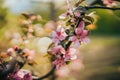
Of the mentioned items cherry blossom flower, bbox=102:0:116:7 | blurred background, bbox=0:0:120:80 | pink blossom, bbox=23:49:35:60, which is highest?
cherry blossom flower, bbox=102:0:116:7

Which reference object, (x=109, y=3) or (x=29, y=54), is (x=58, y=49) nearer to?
(x=29, y=54)

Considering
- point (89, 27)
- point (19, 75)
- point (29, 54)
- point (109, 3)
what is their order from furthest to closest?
point (89, 27) → point (109, 3) → point (29, 54) → point (19, 75)

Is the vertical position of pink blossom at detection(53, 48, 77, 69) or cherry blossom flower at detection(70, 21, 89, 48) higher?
cherry blossom flower at detection(70, 21, 89, 48)

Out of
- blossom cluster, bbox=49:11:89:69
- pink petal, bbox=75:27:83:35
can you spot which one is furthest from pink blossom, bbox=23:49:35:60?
pink petal, bbox=75:27:83:35

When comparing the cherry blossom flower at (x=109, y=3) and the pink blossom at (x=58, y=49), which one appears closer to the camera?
the pink blossom at (x=58, y=49)

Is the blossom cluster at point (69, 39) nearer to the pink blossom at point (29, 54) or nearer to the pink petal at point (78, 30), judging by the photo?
the pink petal at point (78, 30)

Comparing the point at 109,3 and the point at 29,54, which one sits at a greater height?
the point at 109,3

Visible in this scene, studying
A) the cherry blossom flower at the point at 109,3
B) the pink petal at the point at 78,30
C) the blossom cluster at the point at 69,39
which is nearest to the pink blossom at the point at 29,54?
the blossom cluster at the point at 69,39

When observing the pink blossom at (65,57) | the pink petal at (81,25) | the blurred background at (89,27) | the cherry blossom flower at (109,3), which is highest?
the pink petal at (81,25)

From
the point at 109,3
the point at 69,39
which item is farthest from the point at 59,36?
the point at 109,3

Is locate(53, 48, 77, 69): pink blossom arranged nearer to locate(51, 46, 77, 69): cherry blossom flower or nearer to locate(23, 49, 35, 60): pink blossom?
locate(51, 46, 77, 69): cherry blossom flower

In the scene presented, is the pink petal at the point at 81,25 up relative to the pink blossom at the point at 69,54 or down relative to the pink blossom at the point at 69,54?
up

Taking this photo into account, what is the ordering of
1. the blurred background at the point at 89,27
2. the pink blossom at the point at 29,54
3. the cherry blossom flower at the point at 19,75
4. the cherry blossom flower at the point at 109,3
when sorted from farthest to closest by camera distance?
the blurred background at the point at 89,27, the cherry blossom flower at the point at 109,3, the pink blossom at the point at 29,54, the cherry blossom flower at the point at 19,75

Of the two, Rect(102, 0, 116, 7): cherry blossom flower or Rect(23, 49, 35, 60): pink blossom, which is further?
Rect(102, 0, 116, 7): cherry blossom flower
